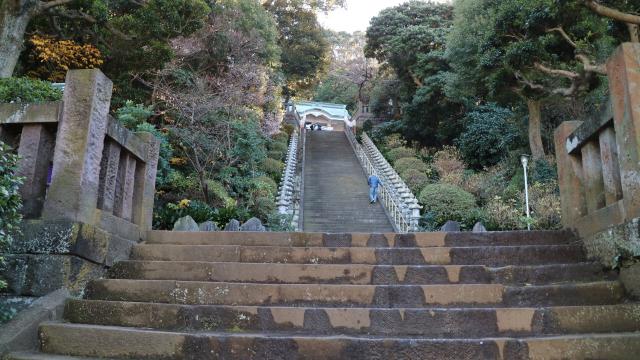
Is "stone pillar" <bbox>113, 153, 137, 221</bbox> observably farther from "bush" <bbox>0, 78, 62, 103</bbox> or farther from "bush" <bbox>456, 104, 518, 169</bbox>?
"bush" <bbox>456, 104, 518, 169</bbox>

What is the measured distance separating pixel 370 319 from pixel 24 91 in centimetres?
728

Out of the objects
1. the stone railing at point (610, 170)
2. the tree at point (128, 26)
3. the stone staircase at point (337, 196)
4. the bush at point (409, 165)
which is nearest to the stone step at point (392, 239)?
the stone railing at point (610, 170)

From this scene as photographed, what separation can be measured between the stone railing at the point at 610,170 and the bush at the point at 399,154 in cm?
1756

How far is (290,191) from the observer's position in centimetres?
1584

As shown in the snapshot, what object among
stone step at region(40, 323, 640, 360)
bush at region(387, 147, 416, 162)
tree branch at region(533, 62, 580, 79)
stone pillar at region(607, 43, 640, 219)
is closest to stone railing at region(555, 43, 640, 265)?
stone pillar at region(607, 43, 640, 219)

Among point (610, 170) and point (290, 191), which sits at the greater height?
point (290, 191)

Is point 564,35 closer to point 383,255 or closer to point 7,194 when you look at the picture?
point 383,255

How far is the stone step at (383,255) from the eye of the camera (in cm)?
423

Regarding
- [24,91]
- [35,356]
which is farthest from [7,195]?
[24,91]

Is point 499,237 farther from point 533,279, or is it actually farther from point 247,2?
point 247,2

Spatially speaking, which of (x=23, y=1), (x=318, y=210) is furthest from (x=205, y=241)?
(x=318, y=210)

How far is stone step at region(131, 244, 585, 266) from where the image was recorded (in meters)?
4.23

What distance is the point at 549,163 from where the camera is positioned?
51.9ft

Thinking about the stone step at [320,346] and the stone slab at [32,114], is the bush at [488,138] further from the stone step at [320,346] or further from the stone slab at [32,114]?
the stone slab at [32,114]
